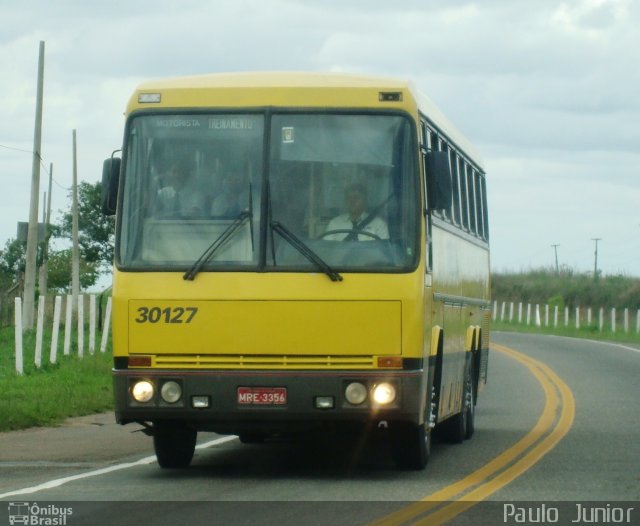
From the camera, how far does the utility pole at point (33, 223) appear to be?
124 ft

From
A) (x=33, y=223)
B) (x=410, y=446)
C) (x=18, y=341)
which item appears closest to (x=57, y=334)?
(x=18, y=341)

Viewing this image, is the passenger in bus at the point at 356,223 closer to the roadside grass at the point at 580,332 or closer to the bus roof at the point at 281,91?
the bus roof at the point at 281,91

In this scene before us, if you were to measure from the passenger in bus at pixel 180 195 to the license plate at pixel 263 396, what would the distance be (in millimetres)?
1460

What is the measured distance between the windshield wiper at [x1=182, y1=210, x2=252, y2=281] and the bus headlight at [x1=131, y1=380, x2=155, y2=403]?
861 millimetres

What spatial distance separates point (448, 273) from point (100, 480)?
13.4 ft

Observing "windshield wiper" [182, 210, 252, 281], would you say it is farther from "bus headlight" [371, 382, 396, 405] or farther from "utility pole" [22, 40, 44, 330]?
"utility pole" [22, 40, 44, 330]

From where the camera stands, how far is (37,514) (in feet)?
32.6

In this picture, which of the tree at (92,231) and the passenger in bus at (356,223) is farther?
the tree at (92,231)

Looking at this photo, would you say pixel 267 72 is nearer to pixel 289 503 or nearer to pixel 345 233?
pixel 345 233

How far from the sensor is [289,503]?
10.7 m

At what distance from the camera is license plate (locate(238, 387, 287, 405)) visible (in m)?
12.0

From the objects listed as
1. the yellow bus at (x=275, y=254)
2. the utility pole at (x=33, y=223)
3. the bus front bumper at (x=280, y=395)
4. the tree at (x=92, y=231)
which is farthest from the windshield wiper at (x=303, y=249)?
the tree at (x=92, y=231)

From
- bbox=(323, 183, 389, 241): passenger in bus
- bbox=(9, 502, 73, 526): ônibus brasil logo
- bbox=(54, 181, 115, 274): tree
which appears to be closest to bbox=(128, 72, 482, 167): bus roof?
bbox=(323, 183, 389, 241): passenger in bus

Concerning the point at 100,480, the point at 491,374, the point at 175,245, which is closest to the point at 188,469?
the point at 100,480
